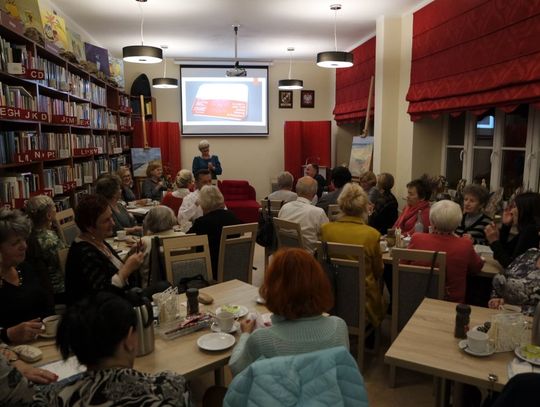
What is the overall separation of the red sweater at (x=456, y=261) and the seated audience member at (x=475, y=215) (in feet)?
2.65

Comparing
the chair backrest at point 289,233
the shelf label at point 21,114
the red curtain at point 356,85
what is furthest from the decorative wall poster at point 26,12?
the red curtain at point 356,85

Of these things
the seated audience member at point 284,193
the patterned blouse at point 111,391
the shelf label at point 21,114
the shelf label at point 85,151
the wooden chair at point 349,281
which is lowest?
the wooden chair at point 349,281

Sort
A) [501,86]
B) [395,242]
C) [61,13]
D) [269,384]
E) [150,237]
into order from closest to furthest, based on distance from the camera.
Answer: [269,384] < [150,237] < [395,242] < [501,86] < [61,13]

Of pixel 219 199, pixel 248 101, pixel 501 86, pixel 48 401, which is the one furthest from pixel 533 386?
pixel 248 101

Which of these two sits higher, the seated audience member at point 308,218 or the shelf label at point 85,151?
the shelf label at point 85,151

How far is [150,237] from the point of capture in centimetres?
292

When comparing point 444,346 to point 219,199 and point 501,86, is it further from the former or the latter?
point 501,86

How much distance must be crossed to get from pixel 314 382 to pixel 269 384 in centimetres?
12

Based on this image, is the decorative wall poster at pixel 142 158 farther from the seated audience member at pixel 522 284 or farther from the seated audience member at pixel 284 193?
the seated audience member at pixel 522 284

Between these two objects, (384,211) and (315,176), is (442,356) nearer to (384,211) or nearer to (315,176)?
(384,211)

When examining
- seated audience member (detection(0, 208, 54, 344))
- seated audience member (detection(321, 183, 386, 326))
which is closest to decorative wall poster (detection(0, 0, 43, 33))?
seated audience member (detection(0, 208, 54, 344))

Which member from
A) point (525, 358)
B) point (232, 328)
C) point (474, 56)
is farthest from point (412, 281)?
point (474, 56)

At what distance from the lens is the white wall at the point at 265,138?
344 inches

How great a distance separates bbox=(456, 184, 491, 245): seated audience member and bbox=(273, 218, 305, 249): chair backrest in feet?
4.28
